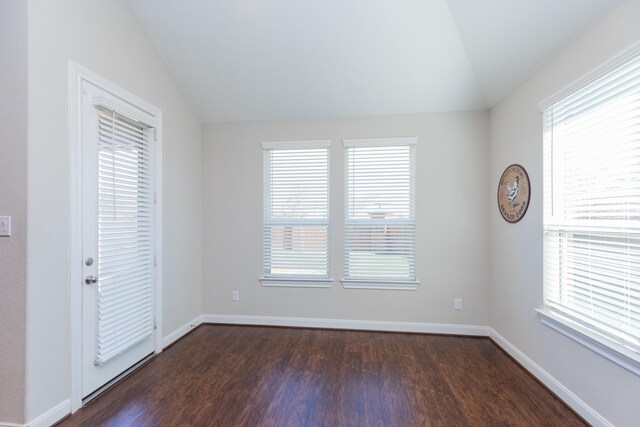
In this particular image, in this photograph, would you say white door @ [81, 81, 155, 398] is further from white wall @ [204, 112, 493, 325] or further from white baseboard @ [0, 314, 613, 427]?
white wall @ [204, 112, 493, 325]

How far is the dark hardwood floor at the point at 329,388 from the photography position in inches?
77.1

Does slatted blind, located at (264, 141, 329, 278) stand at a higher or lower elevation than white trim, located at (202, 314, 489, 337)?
higher

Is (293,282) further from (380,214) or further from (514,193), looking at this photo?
(514,193)

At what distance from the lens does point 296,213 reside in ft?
11.9

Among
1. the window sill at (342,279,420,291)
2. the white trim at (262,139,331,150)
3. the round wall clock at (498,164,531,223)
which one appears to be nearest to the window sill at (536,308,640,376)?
the round wall clock at (498,164,531,223)

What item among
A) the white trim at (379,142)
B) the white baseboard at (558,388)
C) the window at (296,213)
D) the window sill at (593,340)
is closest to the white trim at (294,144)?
the window at (296,213)

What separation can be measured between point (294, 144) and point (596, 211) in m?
2.88

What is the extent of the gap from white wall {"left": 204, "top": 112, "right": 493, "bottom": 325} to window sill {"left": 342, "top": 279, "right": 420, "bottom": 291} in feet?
0.20

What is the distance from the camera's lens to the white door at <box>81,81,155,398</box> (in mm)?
2146

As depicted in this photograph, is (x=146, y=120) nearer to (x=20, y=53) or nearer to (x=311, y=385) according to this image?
(x=20, y=53)

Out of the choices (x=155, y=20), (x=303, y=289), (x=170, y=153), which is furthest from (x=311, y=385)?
(x=155, y=20)

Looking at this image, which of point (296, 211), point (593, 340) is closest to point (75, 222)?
point (296, 211)

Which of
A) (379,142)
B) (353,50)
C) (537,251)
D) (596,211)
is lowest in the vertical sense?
(537,251)

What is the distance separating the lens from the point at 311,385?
2338 millimetres
